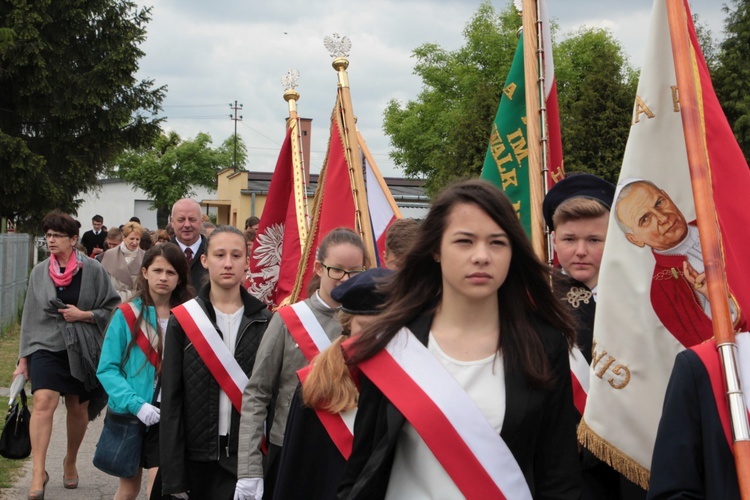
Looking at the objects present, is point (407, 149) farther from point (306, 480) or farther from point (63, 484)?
point (306, 480)

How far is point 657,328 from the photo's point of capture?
3.56m

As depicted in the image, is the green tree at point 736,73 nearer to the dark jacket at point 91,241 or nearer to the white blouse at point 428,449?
the dark jacket at point 91,241

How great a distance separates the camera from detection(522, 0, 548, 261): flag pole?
5250 mm

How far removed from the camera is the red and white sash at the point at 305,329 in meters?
4.92

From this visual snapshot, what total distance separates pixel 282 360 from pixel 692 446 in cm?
264

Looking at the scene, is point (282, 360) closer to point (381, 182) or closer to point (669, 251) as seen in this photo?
point (669, 251)

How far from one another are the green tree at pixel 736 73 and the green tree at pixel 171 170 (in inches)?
1507

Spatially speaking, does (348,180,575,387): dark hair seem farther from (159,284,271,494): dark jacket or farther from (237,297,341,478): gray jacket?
(159,284,271,494): dark jacket

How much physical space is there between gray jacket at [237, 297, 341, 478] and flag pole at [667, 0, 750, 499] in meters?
2.27

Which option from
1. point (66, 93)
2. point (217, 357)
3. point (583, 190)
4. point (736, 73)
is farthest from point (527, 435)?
point (736, 73)

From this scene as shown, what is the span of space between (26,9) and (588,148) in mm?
16872

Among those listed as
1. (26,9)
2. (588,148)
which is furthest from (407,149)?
(26,9)

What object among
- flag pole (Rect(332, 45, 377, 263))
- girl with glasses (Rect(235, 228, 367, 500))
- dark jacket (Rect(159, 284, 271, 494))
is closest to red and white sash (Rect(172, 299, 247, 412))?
dark jacket (Rect(159, 284, 271, 494))

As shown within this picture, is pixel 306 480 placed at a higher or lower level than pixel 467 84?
lower
